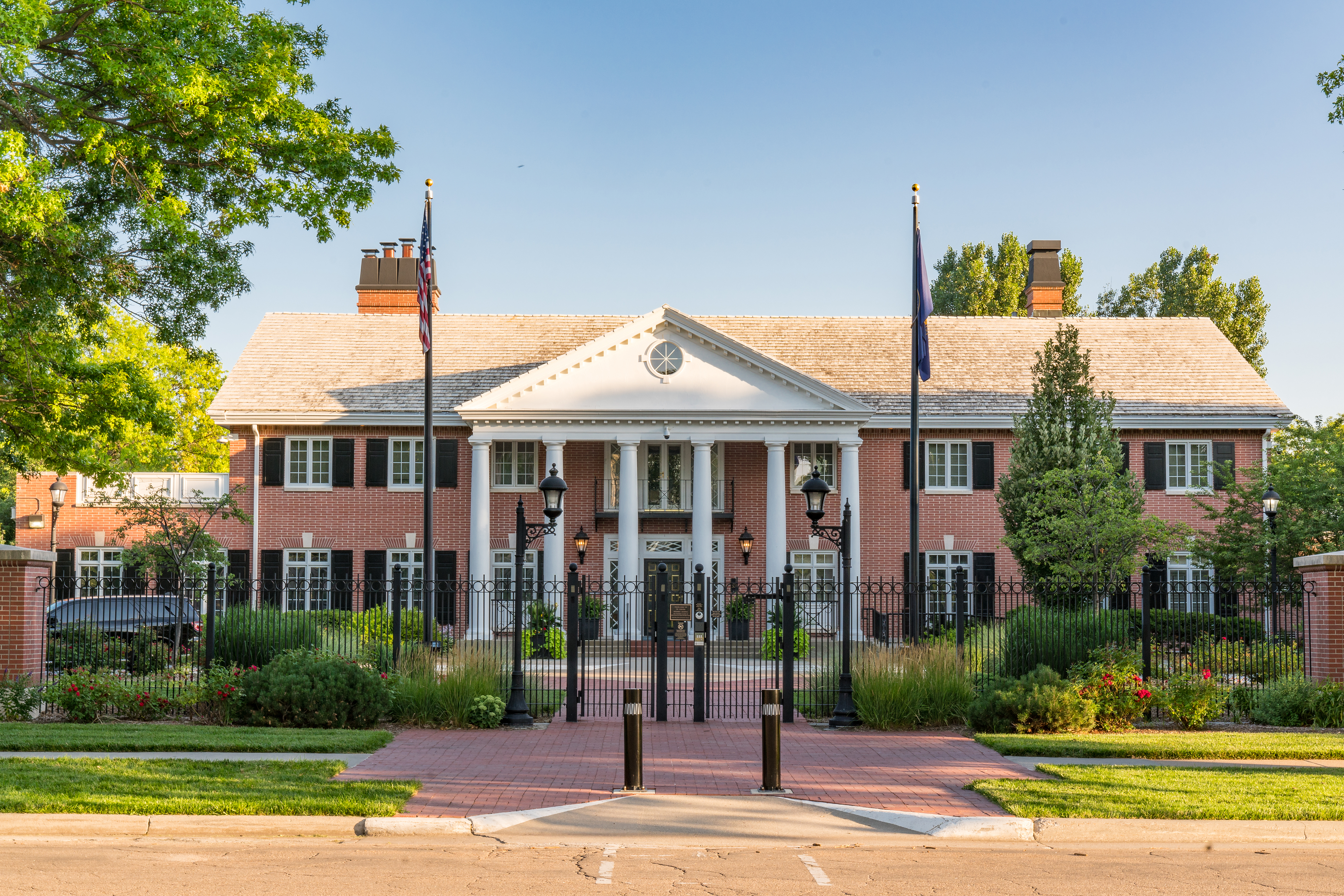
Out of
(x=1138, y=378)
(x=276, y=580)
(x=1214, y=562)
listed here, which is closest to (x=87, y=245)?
(x=276, y=580)

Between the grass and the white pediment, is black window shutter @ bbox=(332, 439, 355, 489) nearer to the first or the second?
the white pediment

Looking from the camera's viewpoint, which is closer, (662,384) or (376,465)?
(662,384)

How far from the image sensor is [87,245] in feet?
53.3

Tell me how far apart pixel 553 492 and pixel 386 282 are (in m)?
23.3

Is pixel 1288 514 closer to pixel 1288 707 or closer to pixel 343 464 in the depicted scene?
pixel 1288 707

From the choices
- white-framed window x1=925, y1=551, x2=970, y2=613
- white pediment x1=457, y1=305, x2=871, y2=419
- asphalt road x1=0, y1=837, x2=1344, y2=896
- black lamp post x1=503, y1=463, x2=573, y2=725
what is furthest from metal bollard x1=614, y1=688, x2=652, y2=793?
white-framed window x1=925, y1=551, x2=970, y2=613

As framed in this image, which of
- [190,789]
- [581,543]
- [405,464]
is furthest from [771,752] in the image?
[405,464]

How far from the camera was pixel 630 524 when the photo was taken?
1215 inches

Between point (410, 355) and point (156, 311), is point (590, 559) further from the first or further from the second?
point (156, 311)

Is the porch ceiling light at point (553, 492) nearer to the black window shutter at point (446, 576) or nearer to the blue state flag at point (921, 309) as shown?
the blue state flag at point (921, 309)

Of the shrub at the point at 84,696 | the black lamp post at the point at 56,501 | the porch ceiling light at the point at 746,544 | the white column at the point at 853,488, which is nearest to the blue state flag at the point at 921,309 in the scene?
the white column at the point at 853,488

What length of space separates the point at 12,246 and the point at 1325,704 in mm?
18490

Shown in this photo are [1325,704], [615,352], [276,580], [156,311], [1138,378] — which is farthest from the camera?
[1138,378]

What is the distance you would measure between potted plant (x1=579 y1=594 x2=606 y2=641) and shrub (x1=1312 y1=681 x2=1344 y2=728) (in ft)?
52.6
